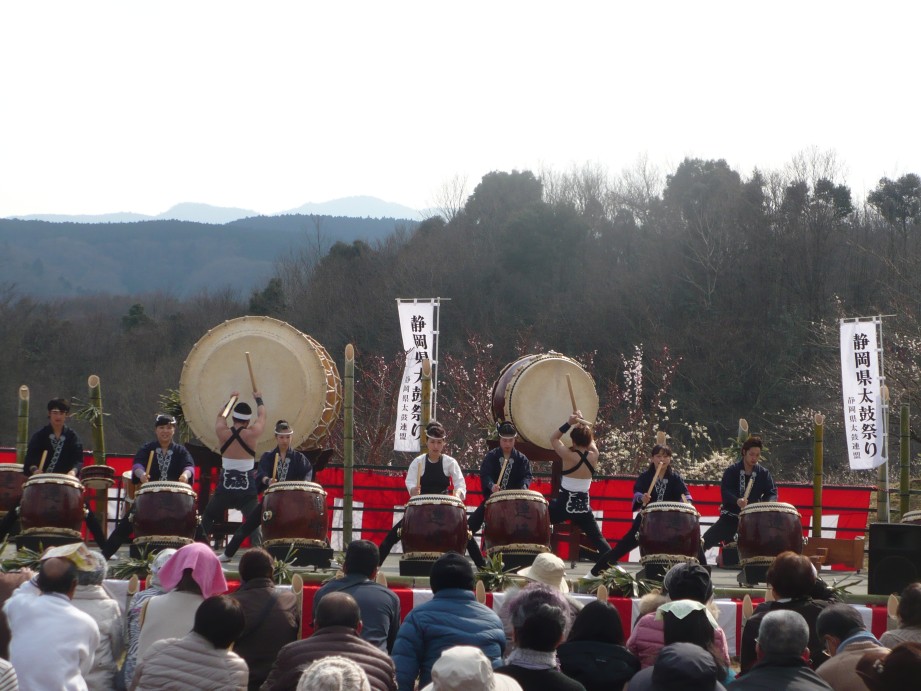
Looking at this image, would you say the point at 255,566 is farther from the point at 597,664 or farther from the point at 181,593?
the point at 597,664

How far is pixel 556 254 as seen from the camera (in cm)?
3575

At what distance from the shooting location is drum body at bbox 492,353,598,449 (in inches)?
407

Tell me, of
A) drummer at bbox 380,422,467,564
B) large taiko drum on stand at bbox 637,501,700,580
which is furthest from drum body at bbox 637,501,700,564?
drummer at bbox 380,422,467,564

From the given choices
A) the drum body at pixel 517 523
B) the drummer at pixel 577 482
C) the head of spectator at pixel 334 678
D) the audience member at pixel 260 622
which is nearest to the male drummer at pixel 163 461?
the drum body at pixel 517 523

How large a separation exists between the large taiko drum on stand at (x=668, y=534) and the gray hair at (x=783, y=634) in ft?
13.6

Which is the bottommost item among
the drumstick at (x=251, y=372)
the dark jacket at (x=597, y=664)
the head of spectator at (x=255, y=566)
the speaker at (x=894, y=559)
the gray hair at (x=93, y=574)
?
the speaker at (x=894, y=559)

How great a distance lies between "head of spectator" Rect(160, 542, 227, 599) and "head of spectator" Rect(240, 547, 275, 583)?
6.2 inches

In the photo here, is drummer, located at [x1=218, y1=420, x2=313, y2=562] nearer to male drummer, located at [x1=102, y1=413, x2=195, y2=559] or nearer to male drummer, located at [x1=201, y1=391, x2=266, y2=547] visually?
male drummer, located at [x1=201, y1=391, x2=266, y2=547]

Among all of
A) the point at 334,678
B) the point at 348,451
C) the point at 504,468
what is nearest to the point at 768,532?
the point at 504,468

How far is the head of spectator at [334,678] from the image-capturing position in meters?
3.24

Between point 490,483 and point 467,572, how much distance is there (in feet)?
14.6

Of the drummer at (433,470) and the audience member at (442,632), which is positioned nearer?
the audience member at (442,632)

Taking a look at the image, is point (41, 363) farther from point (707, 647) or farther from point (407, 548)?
point (707, 647)

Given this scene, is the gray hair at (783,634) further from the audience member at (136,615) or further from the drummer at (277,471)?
the drummer at (277,471)
